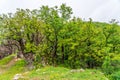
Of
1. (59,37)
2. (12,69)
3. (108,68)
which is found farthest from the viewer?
(12,69)

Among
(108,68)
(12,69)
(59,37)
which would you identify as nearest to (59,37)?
(59,37)

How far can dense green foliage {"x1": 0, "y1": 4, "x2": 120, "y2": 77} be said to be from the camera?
5047 centimetres

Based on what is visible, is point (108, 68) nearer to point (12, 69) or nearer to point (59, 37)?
point (59, 37)

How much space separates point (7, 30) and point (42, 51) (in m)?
7.90

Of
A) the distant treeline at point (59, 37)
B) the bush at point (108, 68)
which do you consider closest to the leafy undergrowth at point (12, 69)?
the distant treeline at point (59, 37)

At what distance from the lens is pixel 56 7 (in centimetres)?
5278

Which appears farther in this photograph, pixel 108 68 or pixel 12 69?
pixel 12 69

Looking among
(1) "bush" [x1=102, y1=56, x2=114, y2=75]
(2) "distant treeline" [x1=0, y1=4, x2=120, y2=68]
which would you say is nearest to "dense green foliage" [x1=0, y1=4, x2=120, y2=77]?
(2) "distant treeline" [x1=0, y1=4, x2=120, y2=68]

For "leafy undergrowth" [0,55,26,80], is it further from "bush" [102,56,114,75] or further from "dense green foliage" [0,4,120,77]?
"bush" [102,56,114,75]

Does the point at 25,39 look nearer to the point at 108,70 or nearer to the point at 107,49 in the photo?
the point at 107,49

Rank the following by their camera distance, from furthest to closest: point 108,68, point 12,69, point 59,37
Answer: point 12,69, point 59,37, point 108,68

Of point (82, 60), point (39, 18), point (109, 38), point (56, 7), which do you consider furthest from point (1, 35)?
point (109, 38)

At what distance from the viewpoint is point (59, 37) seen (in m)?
51.8

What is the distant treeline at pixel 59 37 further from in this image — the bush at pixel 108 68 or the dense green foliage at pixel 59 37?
the bush at pixel 108 68
